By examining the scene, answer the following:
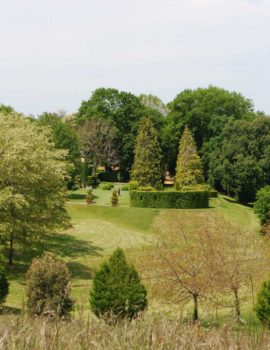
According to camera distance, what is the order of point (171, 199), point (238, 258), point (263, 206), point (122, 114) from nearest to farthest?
point (238, 258) → point (263, 206) → point (171, 199) → point (122, 114)

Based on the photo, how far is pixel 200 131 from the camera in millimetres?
81375

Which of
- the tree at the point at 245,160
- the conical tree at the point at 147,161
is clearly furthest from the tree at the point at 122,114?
the tree at the point at 245,160

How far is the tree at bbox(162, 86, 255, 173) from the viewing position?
79.9m

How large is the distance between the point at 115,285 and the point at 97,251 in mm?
18215

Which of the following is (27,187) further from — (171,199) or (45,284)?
(171,199)

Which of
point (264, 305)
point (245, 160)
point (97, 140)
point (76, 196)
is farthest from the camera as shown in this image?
point (97, 140)

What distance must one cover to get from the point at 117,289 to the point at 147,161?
46.2 m

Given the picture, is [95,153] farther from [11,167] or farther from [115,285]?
[115,285]

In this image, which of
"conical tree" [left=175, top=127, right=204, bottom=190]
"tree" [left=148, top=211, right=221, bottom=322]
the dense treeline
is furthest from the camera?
"conical tree" [left=175, top=127, right=204, bottom=190]

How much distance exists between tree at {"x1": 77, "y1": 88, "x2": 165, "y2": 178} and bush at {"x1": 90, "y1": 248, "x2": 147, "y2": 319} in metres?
62.6

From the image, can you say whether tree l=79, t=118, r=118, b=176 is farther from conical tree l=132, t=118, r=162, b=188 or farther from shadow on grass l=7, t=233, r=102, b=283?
shadow on grass l=7, t=233, r=102, b=283

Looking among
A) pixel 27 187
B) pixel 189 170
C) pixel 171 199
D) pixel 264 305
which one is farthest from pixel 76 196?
pixel 264 305

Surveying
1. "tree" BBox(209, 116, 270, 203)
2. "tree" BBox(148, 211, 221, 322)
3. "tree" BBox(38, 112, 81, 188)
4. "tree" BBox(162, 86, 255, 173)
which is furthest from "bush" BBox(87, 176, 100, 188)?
"tree" BBox(148, 211, 221, 322)

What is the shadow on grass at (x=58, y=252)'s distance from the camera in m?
29.5
